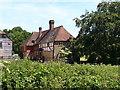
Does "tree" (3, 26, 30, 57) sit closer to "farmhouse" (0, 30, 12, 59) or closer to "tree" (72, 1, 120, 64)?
"farmhouse" (0, 30, 12, 59)

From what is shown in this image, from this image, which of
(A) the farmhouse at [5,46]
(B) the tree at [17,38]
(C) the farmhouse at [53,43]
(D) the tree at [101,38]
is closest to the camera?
(D) the tree at [101,38]

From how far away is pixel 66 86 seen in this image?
26.7 ft

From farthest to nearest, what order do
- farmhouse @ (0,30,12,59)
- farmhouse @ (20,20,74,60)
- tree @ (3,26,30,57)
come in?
1. tree @ (3,26,30,57)
2. farmhouse @ (0,30,12,59)
3. farmhouse @ (20,20,74,60)

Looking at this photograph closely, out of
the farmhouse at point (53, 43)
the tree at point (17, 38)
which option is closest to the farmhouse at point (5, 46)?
the farmhouse at point (53, 43)

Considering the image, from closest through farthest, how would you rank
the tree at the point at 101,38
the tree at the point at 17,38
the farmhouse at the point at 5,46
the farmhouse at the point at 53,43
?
1. the tree at the point at 101,38
2. the farmhouse at the point at 53,43
3. the farmhouse at the point at 5,46
4. the tree at the point at 17,38

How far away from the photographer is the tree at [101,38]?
3409 centimetres

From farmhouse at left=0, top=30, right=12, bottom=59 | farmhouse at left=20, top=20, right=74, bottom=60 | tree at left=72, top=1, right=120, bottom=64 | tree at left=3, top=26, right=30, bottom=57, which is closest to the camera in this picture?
tree at left=72, top=1, right=120, bottom=64

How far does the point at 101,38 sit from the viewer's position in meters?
34.6

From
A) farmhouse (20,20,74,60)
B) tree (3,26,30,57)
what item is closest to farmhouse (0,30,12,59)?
farmhouse (20,20,74,60)

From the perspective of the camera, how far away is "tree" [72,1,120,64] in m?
34.1

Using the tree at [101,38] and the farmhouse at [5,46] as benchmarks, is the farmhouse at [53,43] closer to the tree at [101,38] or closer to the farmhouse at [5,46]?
the farmhouse at [5,46]

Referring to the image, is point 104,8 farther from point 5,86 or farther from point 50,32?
point 5,86

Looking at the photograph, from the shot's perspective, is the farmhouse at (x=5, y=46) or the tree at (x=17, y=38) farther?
the tree at (x=17, y=38)

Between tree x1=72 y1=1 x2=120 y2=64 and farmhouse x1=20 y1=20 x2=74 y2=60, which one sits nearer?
tree x1=72 y1=1 x2=120 y2=64
